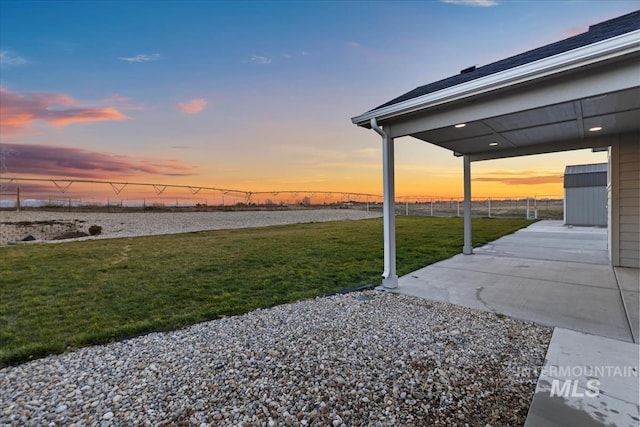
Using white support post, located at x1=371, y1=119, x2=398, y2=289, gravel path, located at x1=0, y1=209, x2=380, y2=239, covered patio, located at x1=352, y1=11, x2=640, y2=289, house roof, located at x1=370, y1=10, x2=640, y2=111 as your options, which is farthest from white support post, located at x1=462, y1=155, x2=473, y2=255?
gravel path, located at x1=0, y1=209, x2=380, y2=239

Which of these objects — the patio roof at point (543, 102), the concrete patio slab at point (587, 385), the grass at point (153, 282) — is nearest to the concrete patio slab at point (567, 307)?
the concrete patio slab at point (587, 385)

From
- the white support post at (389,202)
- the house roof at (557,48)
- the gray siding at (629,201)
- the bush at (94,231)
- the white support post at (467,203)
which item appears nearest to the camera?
the house roof at (557,48)

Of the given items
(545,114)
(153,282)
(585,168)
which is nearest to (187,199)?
(153,282)

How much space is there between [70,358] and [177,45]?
8.70 m

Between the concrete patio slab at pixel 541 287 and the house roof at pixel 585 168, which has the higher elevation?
the house roof at pixel 585 168

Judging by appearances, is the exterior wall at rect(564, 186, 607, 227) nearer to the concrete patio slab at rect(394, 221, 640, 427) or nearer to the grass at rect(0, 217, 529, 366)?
the concrete patio slab at rect(394, 221, 640, 427)

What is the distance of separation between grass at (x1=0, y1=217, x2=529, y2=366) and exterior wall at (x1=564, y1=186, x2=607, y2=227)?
759cm

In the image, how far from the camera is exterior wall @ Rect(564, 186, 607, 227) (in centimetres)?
1215

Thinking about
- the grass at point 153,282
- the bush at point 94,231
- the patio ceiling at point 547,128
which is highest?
the patio ceiling at point 547,128

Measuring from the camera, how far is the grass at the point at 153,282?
3125 mm

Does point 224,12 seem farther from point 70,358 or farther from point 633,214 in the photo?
point 633,214

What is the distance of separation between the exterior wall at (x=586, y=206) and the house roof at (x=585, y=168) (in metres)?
0.95

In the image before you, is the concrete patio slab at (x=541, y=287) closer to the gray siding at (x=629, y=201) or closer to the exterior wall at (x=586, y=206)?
the gray siding at (x=629, y=201)

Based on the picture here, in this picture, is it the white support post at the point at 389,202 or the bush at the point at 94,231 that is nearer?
the white support post at the point at 389,202
